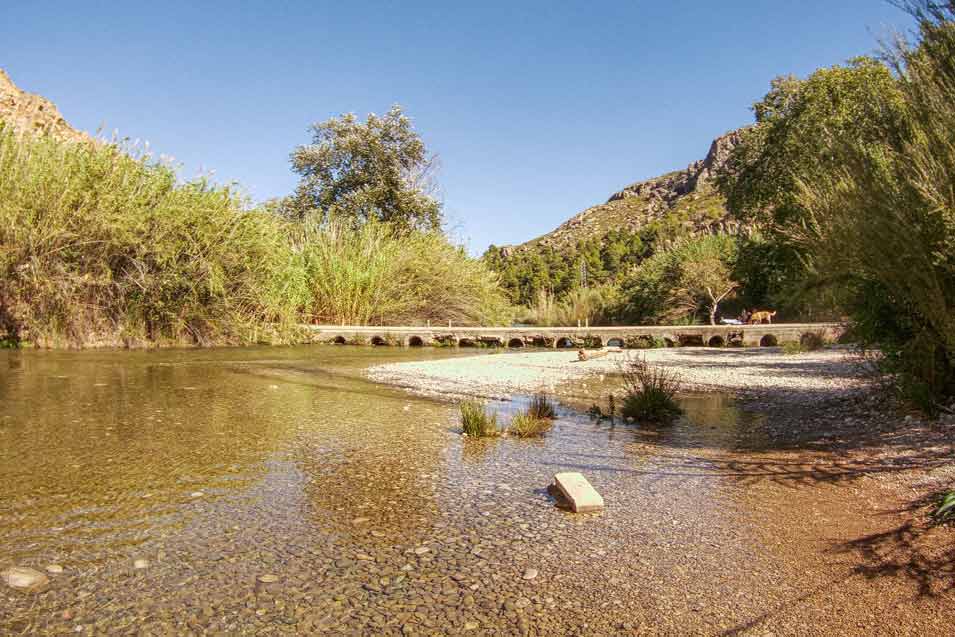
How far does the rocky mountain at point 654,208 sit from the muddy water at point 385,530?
206 ft

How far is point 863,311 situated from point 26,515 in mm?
7732

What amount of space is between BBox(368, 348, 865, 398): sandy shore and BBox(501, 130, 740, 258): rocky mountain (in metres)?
51.3

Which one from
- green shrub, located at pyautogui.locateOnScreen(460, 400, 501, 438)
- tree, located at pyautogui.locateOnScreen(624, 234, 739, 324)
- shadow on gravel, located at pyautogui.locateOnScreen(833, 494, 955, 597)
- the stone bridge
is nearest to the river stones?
shadow on gravel, located at pyautogui.locateOnScreen(833, 494, 955, 597)

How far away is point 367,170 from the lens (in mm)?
38281

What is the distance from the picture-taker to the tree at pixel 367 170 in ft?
124

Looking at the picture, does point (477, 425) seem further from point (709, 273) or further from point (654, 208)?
point (654, 208)

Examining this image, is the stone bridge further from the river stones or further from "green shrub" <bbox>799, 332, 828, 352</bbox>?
the river stones

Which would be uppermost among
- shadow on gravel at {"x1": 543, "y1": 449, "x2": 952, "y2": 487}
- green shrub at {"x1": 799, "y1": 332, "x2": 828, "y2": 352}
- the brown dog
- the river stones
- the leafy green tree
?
the leafy green tree

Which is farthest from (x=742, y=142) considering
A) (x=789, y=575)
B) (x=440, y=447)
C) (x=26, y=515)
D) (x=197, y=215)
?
(x=26, y=515)

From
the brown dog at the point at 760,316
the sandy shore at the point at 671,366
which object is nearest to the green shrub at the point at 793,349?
the sandy shore at the point at 671,366

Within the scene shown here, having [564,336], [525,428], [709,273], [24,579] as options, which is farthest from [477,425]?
[709,273]

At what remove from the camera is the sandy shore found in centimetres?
1047

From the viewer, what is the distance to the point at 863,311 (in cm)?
696

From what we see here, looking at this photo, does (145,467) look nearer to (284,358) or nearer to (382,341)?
(284,358)
